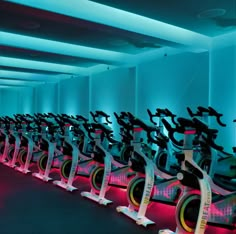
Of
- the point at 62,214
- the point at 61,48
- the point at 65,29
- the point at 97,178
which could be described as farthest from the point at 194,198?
the point at 61,48

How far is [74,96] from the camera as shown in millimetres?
10031

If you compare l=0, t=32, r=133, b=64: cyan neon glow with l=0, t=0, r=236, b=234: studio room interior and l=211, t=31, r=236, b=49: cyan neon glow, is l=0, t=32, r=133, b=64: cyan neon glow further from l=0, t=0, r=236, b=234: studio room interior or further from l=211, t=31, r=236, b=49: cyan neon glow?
l=211, t=31, r=236, b=49: cyan neon glow

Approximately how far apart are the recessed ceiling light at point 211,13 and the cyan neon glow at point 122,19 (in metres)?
0.74

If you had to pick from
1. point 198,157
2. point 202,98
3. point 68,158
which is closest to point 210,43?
point 202,98

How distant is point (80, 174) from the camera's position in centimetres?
486

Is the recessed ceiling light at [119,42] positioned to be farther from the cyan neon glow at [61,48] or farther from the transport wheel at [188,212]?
the transport wheel at [188,212]

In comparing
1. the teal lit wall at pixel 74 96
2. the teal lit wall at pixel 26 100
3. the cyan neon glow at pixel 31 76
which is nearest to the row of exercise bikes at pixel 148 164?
the teal lit wall at pixel 74 96

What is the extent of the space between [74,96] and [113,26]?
5841mm

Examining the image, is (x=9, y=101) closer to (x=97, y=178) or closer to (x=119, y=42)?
(x=119, y=42)

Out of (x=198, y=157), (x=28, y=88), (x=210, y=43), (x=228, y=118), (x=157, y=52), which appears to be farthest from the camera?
(x=28, y=88)

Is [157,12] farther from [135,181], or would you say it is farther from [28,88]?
[28,88]

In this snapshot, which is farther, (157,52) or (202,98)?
(157,52)

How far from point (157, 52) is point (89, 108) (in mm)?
3168

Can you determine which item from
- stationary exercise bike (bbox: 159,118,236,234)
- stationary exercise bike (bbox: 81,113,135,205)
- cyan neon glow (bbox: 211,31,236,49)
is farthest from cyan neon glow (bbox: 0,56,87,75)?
stationary exercise bike (bbox: 159,118,236,234)
